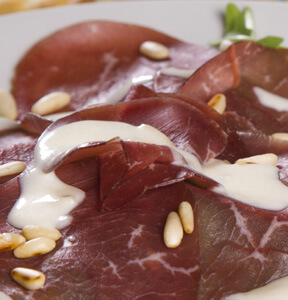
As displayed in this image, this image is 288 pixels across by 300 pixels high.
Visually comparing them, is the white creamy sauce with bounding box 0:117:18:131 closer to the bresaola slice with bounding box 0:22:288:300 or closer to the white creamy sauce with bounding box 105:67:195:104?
the bresaola slice with bounding box 0:22:288:300

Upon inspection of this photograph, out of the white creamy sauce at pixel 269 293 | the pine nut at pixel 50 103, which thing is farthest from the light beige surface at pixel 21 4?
the white creamy sauce at pixel 269 293

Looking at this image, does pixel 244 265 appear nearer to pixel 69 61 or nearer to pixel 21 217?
pixel 21 217

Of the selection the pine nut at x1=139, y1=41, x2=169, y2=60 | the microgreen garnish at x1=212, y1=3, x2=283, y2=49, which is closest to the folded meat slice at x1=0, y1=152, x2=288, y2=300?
the pine nut at x1=139, y1=41, x2=169, y2=60

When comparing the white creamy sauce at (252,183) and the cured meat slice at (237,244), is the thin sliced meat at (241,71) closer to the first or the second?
the white creamy sauce at (252,183)

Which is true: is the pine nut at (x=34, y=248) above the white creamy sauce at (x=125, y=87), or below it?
below

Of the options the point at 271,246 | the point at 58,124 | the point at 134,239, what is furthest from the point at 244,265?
the point at 58,124

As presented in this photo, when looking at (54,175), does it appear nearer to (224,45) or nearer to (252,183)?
(252,183)
